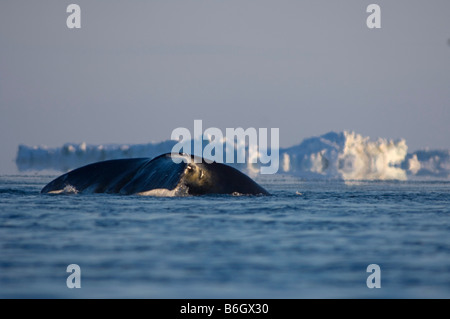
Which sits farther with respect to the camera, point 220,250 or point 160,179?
point 160,179

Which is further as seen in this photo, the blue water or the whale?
the whale

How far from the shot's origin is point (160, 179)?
25.6 m

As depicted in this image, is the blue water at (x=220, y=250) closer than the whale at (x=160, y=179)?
Yes

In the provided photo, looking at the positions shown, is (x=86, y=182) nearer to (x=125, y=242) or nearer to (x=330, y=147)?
(x=125, y=242)

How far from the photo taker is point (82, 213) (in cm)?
1952

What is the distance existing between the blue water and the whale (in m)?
2.63

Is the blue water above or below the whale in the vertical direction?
below

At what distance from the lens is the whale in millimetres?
25281

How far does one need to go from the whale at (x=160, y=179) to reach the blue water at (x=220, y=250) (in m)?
2.63

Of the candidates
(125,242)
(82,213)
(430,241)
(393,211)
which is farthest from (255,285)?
(393,211)

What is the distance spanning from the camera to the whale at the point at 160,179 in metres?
25.3

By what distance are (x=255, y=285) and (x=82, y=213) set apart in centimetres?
1017

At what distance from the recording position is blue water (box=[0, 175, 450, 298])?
396 inches

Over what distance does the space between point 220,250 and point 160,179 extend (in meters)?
12.6
